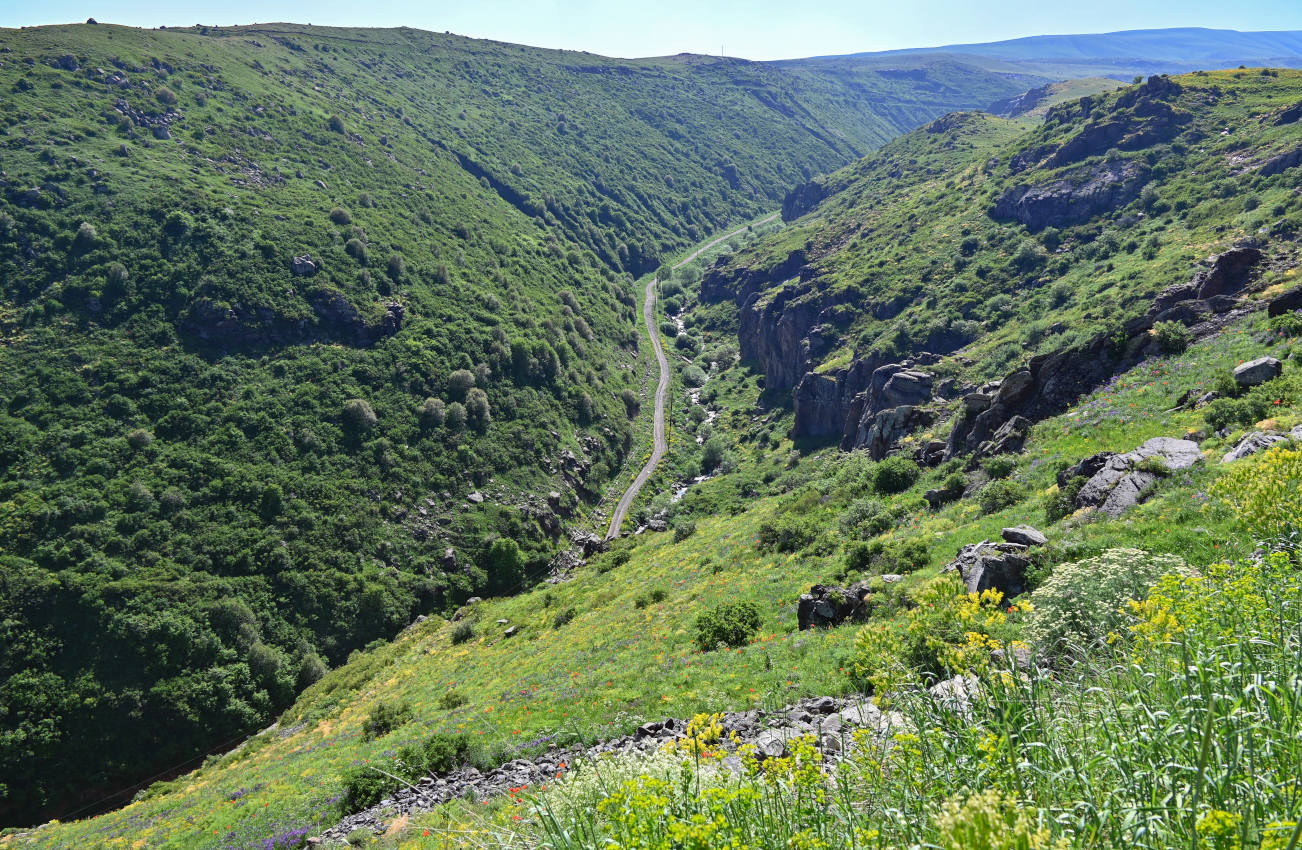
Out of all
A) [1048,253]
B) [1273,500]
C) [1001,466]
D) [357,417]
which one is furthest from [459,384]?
[1048,253]

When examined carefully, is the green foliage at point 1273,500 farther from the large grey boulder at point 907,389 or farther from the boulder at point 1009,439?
the large grey boulder at point 907,389

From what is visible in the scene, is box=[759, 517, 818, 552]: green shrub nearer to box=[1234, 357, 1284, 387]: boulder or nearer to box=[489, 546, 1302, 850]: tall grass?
box=[1234, 357, 1284, 387]: boulder

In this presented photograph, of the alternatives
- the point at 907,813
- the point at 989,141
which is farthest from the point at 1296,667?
the point at 989,141

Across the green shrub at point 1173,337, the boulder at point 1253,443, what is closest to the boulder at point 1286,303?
the green shrub at point 1173,337

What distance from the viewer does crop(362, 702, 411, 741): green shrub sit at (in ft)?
77.7

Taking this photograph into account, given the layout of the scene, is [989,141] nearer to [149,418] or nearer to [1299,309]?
[1299,309]

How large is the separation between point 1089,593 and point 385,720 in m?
25.3

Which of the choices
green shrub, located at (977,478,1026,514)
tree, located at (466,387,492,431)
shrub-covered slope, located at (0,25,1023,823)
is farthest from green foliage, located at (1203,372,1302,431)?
tree, located at (466,387,492,431)

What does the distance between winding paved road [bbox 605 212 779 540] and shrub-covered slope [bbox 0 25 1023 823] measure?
395 centimetres

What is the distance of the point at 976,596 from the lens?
23.6 ft

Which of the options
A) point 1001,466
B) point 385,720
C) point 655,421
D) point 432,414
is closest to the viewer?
point 1001,466

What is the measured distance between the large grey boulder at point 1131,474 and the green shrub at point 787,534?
12807mm

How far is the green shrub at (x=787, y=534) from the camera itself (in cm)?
2800

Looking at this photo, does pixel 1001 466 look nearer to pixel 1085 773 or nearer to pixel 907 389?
pixel 1085 773
